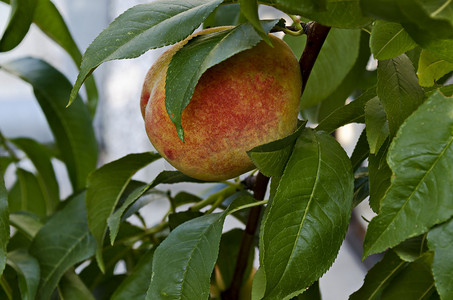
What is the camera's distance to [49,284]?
1.55ft

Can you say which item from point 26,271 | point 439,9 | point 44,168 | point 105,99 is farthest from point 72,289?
point 105,99

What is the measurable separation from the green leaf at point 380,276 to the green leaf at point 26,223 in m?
0.32

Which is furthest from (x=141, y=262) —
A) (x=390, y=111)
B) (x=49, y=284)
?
(x=390, y=111)

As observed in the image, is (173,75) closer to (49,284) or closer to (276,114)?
(276,114)

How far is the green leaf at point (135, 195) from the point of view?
1.32 feet

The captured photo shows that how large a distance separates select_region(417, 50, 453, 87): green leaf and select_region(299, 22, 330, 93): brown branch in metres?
0.07

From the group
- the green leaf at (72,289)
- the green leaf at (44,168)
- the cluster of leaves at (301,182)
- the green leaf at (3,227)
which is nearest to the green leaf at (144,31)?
the cluster of leaves at (301,182)

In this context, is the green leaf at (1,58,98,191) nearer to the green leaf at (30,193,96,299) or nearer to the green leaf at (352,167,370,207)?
the green leaf at (30,193,96,299)

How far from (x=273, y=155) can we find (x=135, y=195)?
0.13 meters

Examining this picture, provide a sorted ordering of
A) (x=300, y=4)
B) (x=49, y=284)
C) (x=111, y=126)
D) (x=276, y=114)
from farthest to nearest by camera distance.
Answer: (x=111, y=126), (x=49, y=284), (x=276, y=114), (x=300, y=4)

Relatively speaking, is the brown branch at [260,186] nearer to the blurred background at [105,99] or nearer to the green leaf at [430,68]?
the green leaf at [430,68]

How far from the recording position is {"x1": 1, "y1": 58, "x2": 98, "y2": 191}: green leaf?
614 mm

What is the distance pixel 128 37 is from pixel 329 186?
14 centimetres

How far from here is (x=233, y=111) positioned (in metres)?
0.34
